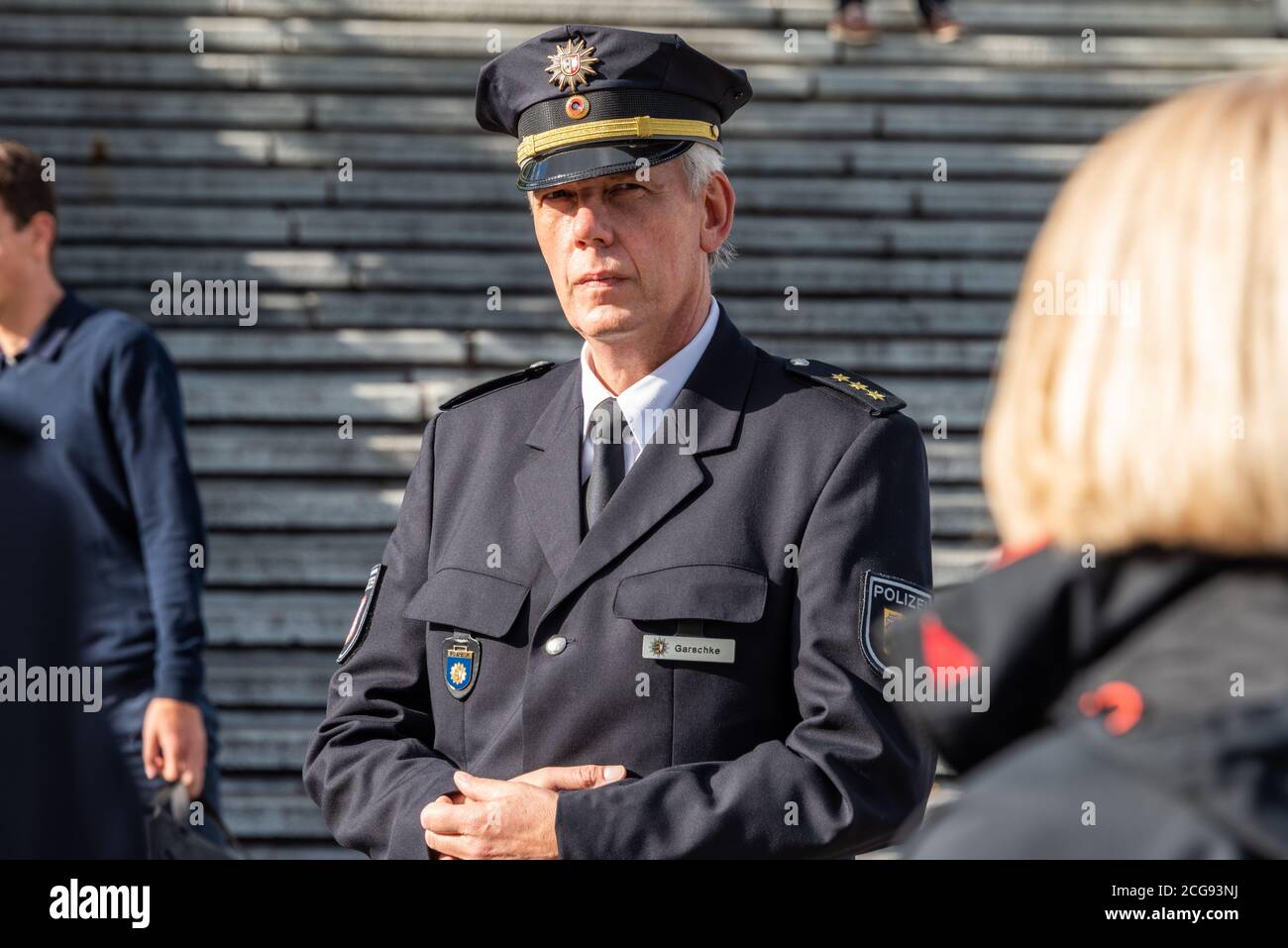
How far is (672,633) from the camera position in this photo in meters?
2.51

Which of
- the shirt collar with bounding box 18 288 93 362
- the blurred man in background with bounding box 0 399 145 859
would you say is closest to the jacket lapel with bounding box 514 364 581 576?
the blurred man in background with bounding box 0 399 145 859

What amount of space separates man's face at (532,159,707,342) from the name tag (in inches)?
21.8

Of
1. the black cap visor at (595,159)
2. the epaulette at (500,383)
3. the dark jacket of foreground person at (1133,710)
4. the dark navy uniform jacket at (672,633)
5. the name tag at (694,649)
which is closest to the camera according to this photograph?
the dark jacket of foreground person at (1133,710)

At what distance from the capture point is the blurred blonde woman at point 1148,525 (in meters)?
1.07

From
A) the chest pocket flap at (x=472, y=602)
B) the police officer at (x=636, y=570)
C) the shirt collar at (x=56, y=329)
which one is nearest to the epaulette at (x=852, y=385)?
the police officer at (x=636, y=570)

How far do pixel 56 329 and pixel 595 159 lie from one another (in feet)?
7.06

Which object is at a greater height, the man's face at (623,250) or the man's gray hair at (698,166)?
the man's gray hair at (698,166)

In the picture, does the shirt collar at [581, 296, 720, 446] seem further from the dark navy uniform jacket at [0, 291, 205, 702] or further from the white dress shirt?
the dark navy uniform jacket at [0, 291, 205, 702]

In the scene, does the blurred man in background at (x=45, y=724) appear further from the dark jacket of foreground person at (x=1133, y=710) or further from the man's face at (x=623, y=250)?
the dark jacket of foreground person at (x=1133, y=710)

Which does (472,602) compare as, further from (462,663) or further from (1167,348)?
(1167,348)

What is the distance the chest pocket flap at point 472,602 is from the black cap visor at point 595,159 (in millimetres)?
673

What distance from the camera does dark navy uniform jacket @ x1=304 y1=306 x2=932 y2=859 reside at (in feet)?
7.73
